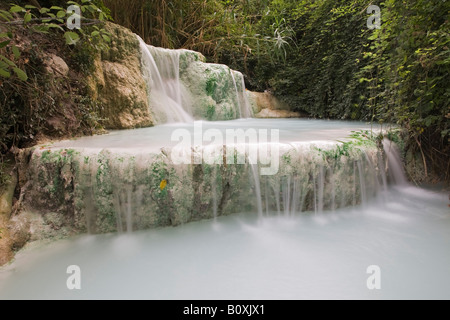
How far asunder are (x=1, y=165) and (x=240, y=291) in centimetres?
218

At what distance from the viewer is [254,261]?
201 cm

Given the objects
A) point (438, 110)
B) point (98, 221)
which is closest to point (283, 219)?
point (98, 221)

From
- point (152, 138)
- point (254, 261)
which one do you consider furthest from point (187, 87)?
point (254, 261)

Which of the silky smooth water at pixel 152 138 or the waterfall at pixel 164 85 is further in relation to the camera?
the waterfall at pixel 164 85

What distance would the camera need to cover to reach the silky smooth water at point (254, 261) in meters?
1.71

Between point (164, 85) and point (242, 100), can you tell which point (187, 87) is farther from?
point (242, 100)

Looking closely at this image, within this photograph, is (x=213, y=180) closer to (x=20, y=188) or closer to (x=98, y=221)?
(x=98, y=221)

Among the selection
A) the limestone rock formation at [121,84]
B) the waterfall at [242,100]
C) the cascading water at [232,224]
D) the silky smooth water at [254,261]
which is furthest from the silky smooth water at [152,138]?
the waterfall at [242,100]

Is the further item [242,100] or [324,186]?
[242,100]

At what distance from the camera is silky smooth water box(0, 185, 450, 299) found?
171 cm

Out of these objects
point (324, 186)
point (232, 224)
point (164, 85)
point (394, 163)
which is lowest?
point (232, 224)

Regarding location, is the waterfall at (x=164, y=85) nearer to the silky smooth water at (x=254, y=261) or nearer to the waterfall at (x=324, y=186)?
the waterfall at (x=324, y=186)

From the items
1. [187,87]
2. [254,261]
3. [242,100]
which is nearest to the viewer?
[254,261]

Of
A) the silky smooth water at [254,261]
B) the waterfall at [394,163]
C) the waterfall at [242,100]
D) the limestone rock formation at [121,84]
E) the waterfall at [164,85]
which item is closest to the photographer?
the silky smooth water at [254,261]
